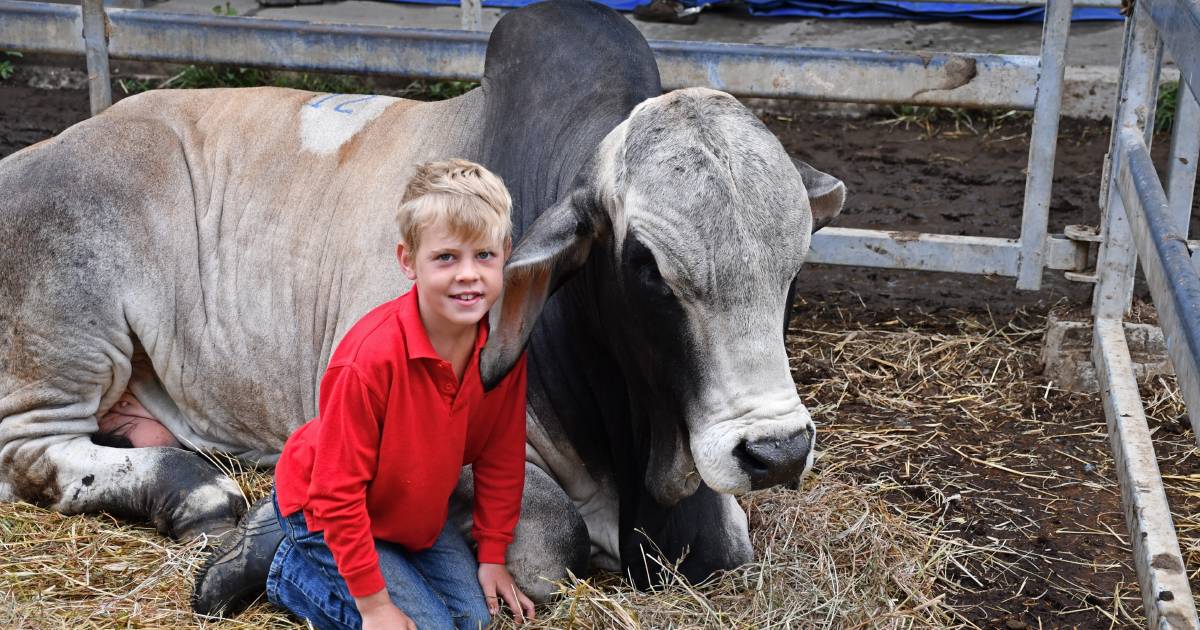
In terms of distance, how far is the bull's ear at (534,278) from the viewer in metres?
2.94

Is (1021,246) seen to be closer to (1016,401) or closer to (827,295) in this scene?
(1016,401)

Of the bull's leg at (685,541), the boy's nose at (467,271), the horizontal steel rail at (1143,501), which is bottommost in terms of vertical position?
the bull's leg at (685,541)

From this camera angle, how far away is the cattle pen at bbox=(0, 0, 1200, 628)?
4.37 metres

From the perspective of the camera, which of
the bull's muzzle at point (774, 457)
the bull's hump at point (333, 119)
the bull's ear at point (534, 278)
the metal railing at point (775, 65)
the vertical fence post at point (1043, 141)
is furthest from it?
the metal railing at point (775, 65)

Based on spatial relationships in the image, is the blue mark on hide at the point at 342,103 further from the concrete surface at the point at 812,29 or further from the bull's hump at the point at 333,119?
the concrete surface at the point at 812,29

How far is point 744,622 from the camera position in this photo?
315 cm

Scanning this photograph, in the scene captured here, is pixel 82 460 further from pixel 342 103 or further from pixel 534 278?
A: pixel 534 278

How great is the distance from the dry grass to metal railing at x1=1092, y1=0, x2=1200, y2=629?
20cm

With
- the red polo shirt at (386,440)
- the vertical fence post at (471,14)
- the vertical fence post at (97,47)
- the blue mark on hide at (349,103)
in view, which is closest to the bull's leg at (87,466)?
the red polo shirt at (386,440)

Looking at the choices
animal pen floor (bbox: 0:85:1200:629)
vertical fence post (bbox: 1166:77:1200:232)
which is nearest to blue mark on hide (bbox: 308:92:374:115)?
animal pen floor (bbox: 0:85:1200:629)

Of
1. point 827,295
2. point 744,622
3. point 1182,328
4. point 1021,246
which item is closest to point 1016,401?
point 1021,246

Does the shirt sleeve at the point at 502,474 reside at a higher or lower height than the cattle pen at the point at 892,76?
lower

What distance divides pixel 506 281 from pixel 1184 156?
97.5 inches

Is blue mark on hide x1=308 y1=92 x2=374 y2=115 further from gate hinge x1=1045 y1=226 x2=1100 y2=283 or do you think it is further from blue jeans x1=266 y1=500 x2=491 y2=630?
gate hinge x1=1045 y1=226 x2=1100 y2=283
